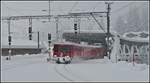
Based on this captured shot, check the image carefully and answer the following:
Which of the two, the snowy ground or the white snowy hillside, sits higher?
the snowy ground

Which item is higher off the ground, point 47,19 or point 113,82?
point 47,19

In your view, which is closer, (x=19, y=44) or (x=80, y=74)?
(x=80, y=74)

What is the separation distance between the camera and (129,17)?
3548 inches

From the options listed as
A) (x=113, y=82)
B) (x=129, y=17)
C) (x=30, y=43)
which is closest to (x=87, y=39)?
(x=129, y=17)

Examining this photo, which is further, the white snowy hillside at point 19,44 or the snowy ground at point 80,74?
the white snowy hillside at point 19,44

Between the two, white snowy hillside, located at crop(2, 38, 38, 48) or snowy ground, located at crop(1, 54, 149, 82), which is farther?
white snowy hillside, located at crop(2, 38, 38, 48)

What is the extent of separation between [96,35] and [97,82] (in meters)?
75.3

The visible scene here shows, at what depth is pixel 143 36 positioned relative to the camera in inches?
3999

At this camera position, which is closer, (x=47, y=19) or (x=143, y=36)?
(x=47, y=19)

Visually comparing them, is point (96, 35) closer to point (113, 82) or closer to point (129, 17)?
point (129, 17)

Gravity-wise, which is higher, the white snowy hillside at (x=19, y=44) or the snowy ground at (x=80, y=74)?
the snowy ground at (x=80, y=74)

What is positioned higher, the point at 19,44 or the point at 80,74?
the point at 80,74

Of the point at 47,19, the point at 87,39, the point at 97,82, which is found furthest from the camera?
the point at 87,39

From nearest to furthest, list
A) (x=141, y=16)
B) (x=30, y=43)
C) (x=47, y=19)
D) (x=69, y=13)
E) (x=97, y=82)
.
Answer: (x=97, y=82) → (x=69, y=13) → (x=47, y=19) → (x=141, y=16) → (x=30, y=43)
